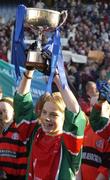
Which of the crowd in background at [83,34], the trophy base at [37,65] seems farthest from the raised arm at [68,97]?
the crowd in background at [83,34]

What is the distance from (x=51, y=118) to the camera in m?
3.61

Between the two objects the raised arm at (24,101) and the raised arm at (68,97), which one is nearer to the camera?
the raised arm at (68,97)

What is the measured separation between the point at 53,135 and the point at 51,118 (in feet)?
0.54

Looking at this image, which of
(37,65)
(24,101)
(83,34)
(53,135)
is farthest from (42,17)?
(83,34)

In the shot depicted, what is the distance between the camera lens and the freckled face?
361 centimetres

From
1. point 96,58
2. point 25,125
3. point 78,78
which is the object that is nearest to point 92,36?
point 96,58

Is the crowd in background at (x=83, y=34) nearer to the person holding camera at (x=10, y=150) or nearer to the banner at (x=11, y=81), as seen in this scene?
the banner at (x=11, y=81)

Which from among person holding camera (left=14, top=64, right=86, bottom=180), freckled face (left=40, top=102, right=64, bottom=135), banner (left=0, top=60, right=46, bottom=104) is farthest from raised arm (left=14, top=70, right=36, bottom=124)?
banner (left=0, top=60, right=46, bottom=104)

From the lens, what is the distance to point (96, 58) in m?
12.9

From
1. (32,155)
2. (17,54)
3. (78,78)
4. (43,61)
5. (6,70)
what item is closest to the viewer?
(43,61)

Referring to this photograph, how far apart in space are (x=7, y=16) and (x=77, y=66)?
23.2 ft

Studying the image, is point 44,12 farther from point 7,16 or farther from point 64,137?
point 7,16

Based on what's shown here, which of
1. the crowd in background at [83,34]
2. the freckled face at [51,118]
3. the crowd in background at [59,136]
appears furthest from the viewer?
the crowd in background at [83,34]

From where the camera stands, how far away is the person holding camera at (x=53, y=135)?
3471 mm
